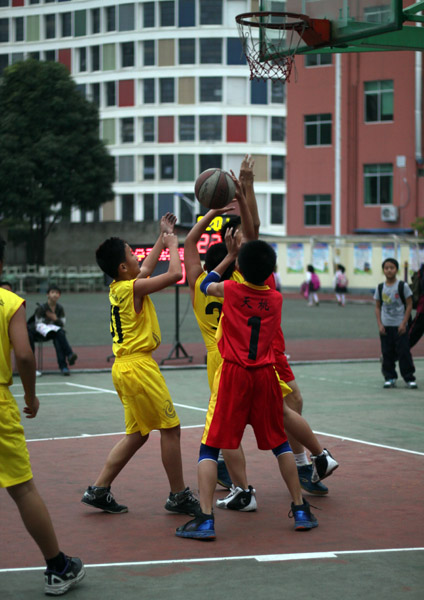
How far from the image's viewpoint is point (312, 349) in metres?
22.5

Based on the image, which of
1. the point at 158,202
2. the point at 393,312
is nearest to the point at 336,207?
the point at 158,202

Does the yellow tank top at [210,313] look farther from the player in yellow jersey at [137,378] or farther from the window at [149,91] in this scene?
the window at [149,91]

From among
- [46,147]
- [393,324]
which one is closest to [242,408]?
[393,324]

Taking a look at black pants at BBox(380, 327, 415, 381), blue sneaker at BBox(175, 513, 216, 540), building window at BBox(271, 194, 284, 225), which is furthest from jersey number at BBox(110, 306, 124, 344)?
building window at BBox(271, 194, 284, 225)

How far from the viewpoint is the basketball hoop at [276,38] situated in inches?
408

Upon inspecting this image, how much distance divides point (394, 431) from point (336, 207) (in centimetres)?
4359

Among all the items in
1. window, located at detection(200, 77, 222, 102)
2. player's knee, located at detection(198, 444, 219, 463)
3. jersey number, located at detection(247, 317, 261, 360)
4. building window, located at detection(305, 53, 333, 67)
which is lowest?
player's knee, located at detection(198, 444, 219, 463)

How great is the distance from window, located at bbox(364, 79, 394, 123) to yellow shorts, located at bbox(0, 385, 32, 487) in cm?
4816

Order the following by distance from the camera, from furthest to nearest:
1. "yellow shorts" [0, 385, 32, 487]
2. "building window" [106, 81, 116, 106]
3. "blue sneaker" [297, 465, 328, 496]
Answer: "building window" [106, 81, 116, 106]
"blue sneaker" [297, 465, 328, 496]
"yellow shorts" [0, 385, 32, 487]

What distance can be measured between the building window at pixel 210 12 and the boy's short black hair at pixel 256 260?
6887cm

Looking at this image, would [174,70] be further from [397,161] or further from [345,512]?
[345,512]

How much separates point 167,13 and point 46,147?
21958 mm

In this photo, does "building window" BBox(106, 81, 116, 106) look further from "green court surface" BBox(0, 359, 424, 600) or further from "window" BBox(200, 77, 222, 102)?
"green court surface" BBox(0, 359, 424, 600)

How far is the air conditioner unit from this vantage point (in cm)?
5138
